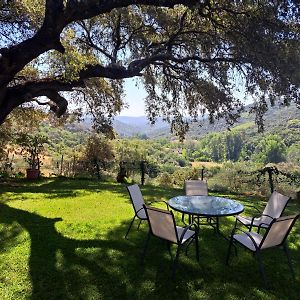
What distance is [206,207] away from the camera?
499cm

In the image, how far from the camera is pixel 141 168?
14141 millimetres

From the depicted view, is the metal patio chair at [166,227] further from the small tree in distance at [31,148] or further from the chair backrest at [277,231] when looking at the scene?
the small tree in distance at [31,148]

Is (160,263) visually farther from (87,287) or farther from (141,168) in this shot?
(141,168)

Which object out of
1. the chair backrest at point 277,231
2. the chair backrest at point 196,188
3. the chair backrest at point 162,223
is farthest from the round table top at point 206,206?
the chair backrest at point 196,188

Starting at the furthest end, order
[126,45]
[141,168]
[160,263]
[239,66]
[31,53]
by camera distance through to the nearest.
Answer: [141,168], [126,45], [239,66], [31,53], [160,263]

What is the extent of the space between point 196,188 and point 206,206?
5.45 ft

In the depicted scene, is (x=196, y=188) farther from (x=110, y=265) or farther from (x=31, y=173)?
(x=31, y=173)

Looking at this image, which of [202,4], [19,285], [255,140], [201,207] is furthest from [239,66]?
[255,140]

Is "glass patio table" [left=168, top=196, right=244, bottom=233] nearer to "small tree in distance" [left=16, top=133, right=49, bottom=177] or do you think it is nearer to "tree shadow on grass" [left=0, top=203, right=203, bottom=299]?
"tree shadow on grass" [left=0, top=203, right=203, bottom=299]

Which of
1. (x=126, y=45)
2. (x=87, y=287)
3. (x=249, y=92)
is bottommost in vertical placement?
(x=87, y=287)

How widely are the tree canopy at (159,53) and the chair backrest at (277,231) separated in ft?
15.3

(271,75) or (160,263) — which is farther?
(271,75)

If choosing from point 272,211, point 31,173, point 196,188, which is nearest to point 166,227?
point 272,211

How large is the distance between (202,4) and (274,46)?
2.31m
